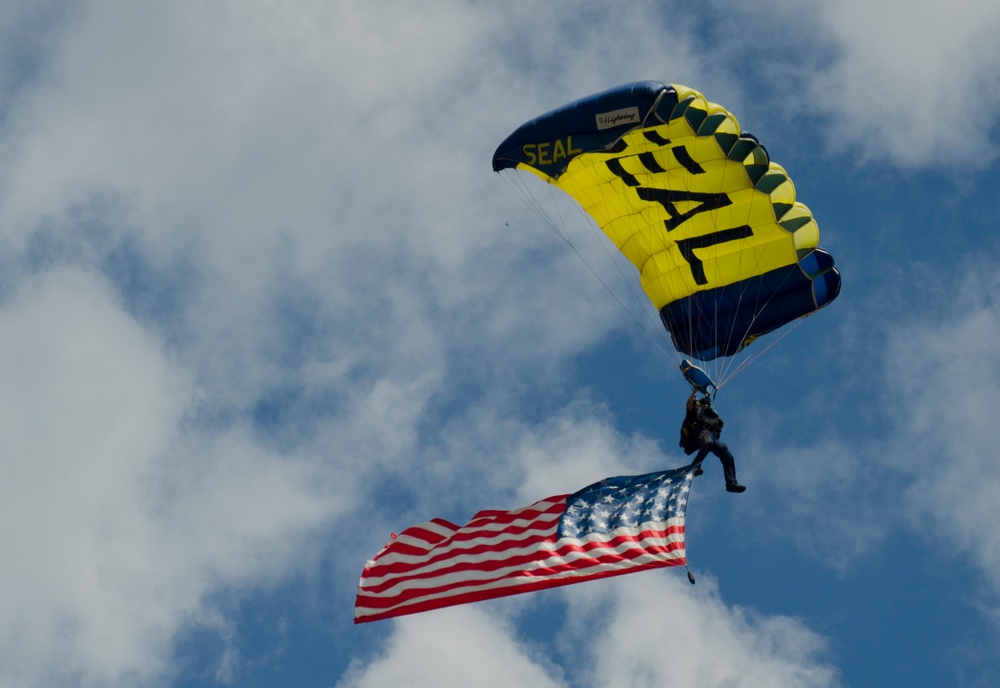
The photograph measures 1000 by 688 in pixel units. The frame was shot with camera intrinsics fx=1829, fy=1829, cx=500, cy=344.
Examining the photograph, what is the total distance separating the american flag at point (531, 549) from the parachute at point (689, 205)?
164 inches

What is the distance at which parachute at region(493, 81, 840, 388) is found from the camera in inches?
1240

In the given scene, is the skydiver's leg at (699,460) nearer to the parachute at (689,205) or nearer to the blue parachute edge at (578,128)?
the parachute at (689,205)

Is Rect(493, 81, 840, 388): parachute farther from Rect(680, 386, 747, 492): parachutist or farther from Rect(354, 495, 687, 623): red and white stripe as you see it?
Rect(354, 495, 687, 623): red and white stripe

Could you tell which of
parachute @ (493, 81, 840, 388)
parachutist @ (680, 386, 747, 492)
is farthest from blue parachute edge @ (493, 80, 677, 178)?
parachutist @ (680, 386, 747, 492)

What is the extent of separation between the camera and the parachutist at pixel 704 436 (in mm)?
30594

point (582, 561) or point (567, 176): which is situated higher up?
point (567, 176)

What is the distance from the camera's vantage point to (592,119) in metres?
31.4

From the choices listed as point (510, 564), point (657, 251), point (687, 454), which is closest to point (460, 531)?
point (510, 564)

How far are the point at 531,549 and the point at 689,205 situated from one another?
7.30 metres

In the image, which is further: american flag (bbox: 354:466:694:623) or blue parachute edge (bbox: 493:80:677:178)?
blue parachute edge (bbox: 493:80:677:178)

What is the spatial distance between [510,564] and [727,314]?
7.19 m

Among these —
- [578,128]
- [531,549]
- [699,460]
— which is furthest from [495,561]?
[578,128]

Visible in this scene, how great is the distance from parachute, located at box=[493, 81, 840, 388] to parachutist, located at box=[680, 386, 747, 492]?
2.83m

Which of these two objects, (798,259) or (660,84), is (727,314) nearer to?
(798,259)
